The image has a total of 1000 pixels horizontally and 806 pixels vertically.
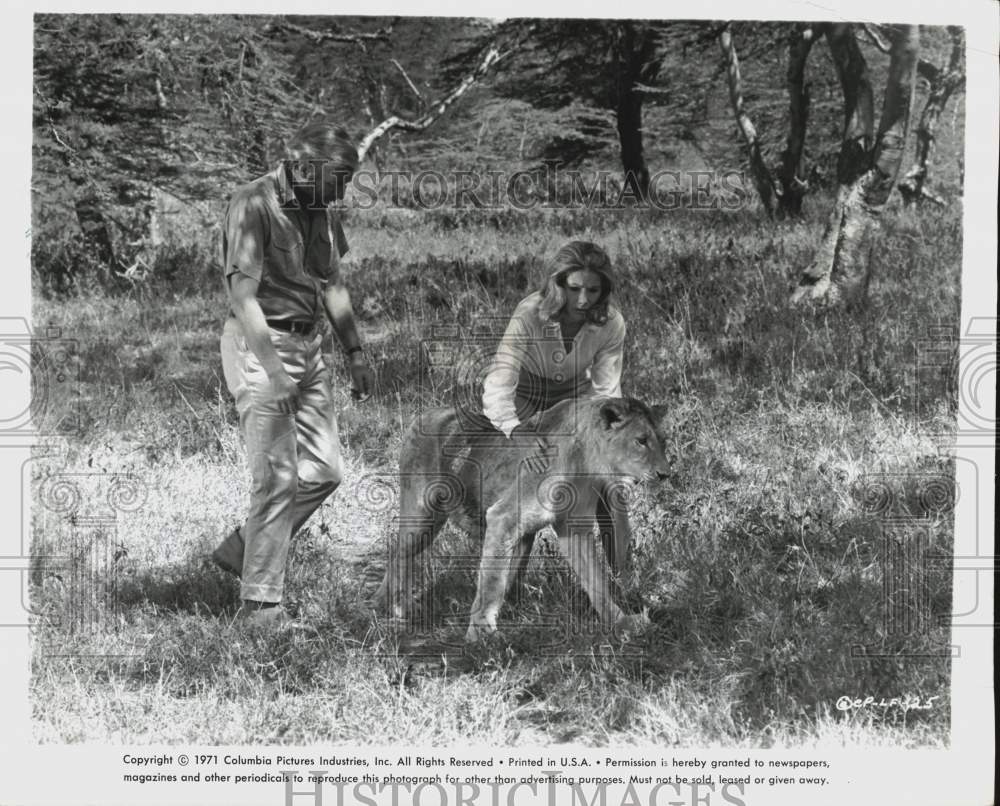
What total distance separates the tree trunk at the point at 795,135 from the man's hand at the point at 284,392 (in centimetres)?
277

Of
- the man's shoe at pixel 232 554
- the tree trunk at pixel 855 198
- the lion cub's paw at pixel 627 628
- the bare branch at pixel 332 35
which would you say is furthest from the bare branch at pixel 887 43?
the man's shoe at pixel 232 554

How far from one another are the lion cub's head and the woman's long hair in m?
0.48

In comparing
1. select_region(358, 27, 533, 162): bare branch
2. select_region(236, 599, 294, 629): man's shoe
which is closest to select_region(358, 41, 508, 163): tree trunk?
select_region(358, 27, 533, 162): bare branch

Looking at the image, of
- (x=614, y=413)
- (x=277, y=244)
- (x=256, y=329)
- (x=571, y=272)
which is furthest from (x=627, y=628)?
(x=277, y=244)

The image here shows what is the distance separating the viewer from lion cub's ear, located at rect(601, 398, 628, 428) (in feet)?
18.7

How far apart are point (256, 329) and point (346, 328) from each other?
541mm

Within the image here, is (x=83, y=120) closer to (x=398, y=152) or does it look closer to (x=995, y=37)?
(x=398, y=152)

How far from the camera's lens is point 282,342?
5.76 metres

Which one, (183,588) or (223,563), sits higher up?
(223,563)

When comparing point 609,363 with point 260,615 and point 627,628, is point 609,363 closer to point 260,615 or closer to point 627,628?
point 627,628

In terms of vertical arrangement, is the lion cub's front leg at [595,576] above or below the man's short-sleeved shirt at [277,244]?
below

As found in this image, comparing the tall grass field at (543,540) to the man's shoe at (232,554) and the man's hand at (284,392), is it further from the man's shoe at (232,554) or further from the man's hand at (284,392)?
the man's hand at (284,392)

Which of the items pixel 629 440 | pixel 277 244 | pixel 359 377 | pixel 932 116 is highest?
pixel 932 116

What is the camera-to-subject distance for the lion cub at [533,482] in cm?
573
